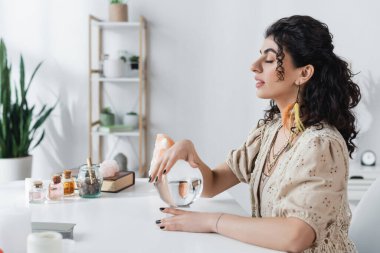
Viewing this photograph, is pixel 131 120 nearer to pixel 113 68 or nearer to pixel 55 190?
pixel 113 68

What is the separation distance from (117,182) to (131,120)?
2.13 metres

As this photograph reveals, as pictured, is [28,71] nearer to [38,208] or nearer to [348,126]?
[38,208]

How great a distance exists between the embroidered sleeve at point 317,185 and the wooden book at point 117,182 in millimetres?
653

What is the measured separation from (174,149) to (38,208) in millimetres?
448

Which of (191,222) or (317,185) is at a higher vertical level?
(317,185)

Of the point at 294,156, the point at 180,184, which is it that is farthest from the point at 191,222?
the point at 294,156

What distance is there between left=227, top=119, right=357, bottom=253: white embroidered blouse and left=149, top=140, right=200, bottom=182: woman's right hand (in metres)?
0.26

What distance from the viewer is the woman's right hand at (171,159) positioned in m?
1.49

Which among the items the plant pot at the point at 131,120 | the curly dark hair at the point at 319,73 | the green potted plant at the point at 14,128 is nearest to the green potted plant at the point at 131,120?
the plant pot at the point at 131,120

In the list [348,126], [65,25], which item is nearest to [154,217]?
[348,126]

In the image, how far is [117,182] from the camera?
1.82 metres

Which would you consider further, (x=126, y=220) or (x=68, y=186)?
(x=68, y=186)

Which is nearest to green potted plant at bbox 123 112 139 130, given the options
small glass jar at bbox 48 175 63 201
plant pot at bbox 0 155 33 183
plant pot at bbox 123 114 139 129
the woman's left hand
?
plant pot at bbox 123 114 139 129

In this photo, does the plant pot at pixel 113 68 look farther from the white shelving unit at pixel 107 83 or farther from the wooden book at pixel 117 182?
the wooden book at pixel 117 182
